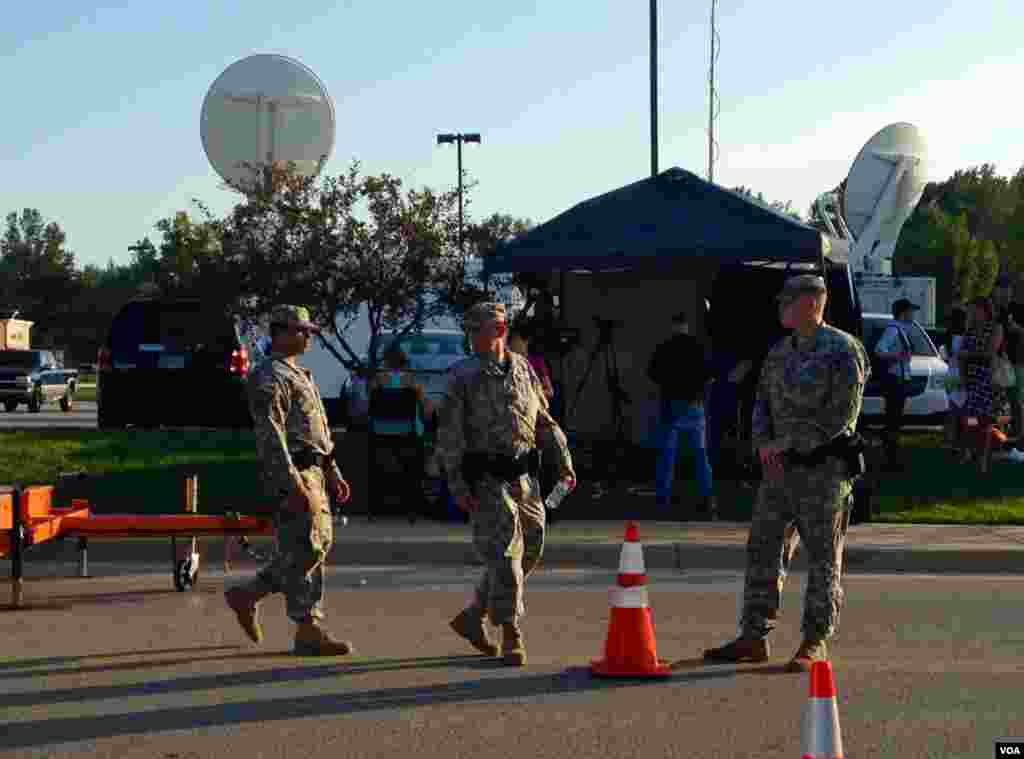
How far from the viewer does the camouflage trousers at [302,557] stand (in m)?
8.63

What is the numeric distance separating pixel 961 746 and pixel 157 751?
3.19m

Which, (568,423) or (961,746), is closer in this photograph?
(961,746)

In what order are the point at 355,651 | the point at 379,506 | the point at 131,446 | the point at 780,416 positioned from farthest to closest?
the point at 131,446
the point at 379,506
the point at 355,651
the point at 780,416

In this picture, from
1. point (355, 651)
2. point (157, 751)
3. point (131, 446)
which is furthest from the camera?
point (131, 446)

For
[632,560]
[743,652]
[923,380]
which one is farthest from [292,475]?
[923,380]

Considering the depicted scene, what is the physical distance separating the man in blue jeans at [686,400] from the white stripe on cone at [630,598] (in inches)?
283

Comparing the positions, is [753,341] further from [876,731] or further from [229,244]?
[876,731]

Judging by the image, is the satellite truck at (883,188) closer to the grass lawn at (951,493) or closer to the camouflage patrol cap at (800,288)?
the grass lawn at (951,493)

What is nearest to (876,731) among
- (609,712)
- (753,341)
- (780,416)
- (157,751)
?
(609,712)

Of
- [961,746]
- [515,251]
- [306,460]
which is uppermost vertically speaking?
[515,251]

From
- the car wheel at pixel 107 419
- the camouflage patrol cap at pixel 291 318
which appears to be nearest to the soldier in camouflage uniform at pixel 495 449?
the camouflage patrol cap at pixel 291 318

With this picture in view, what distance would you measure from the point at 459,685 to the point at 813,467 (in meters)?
1.97

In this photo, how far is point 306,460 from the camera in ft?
28.6

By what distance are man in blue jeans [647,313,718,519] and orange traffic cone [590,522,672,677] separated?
7191 mm
